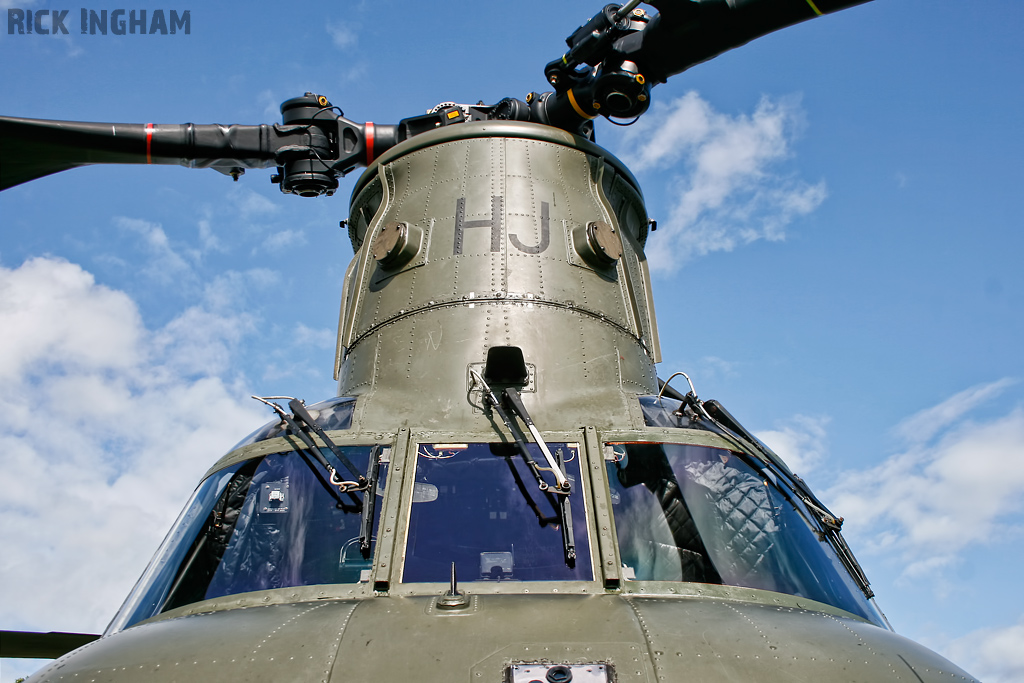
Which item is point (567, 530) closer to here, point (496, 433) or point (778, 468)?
point (496, 433)

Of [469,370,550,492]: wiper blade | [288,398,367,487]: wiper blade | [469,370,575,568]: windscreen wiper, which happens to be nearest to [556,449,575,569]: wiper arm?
[469,370,575,568]: windscreen wiper

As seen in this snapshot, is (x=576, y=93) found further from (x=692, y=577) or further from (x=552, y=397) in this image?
(x=692, y=577)

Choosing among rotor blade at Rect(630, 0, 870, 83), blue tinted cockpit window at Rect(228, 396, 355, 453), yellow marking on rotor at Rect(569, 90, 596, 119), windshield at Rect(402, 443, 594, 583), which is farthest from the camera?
yellow marking on rotor at Rect(569, 90, 596, 119)

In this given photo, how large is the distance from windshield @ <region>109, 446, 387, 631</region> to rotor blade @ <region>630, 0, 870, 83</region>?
3984 mm

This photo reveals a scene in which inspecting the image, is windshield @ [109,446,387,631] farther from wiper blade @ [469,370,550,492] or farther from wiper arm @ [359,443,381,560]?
wiper blade @ [469,370,550,492]

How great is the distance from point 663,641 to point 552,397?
2.22m

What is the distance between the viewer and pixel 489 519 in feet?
13.8

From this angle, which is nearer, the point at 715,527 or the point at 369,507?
the point at 369,507

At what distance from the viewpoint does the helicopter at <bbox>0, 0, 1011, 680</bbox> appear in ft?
13.1

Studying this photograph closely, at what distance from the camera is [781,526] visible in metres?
4.54

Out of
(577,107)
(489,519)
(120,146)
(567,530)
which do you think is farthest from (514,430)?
(120,146)

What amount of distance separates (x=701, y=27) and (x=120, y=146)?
523cm

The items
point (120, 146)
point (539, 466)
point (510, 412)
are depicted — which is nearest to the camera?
point (539, 466)

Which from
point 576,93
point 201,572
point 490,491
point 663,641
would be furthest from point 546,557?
point 576,93
